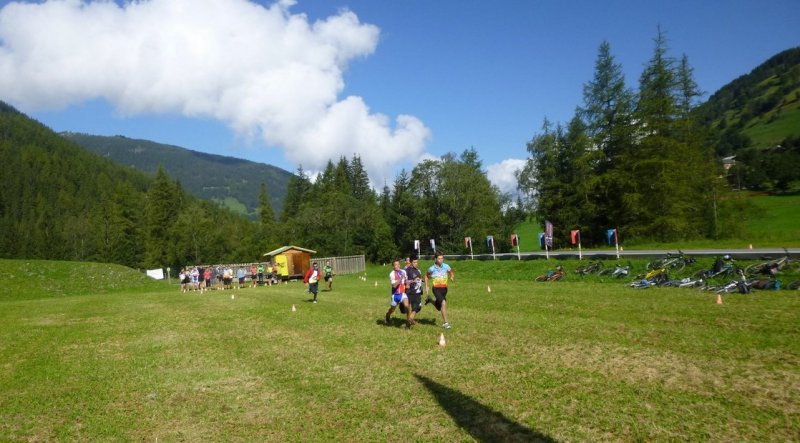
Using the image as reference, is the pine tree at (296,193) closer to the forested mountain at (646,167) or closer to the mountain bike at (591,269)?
the forested mountain at (646,167)

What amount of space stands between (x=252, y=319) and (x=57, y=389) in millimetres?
9031

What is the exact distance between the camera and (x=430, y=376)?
972cm

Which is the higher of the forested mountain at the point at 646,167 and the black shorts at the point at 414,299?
the forested mountain at the point at 646,167

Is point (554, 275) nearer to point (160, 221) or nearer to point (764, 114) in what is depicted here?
point (160, 221)

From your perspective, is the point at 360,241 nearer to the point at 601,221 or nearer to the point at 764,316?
the point at 601,221

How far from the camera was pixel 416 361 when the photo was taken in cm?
1095

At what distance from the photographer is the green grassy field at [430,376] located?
705 centimetres

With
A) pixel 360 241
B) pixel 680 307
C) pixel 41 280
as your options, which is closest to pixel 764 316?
pixel 680 307

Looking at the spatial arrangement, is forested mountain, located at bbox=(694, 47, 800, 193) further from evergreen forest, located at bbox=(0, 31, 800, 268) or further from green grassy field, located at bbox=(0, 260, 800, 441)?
green grassy field, located at bbox=(0, 260, 800, 441)

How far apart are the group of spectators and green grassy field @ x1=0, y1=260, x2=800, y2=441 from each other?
23482mm

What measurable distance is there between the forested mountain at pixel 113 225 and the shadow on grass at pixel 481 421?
82.7 metres

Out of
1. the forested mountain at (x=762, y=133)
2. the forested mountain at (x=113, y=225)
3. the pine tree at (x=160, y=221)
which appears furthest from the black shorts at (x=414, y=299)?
the pine tree at (x=160, y=221)

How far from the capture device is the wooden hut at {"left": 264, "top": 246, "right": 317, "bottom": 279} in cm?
5181

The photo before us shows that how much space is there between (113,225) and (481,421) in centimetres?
11891
